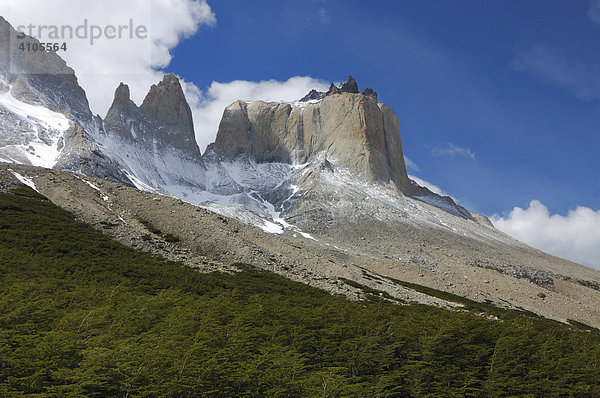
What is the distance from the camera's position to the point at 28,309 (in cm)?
1370

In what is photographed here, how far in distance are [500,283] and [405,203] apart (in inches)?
2818

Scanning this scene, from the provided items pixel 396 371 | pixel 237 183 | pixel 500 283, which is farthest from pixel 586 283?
pixel 237 183

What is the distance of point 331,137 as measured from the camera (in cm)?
17562

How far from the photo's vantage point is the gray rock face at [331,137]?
161 meters

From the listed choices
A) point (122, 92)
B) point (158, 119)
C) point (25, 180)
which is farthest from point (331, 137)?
point (25, 180)

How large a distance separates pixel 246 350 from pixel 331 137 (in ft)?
543

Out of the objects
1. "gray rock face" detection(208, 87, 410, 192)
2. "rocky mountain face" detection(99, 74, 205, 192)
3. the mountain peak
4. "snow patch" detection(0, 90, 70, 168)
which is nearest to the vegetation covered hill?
"snow patch" detection(0, 90, 70, 168)

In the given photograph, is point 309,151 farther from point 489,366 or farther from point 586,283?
point 489,366

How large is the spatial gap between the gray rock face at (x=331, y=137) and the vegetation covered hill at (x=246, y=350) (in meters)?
134

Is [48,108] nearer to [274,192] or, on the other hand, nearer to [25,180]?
[274,192]

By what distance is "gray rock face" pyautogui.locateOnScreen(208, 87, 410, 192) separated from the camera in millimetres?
161125

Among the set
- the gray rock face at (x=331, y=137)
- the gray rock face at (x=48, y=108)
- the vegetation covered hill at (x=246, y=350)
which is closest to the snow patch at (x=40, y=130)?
the gray rock face at (x=48, y=108)

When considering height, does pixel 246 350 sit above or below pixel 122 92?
below

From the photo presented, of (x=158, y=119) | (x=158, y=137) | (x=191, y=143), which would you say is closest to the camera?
(x=158, y=137)
